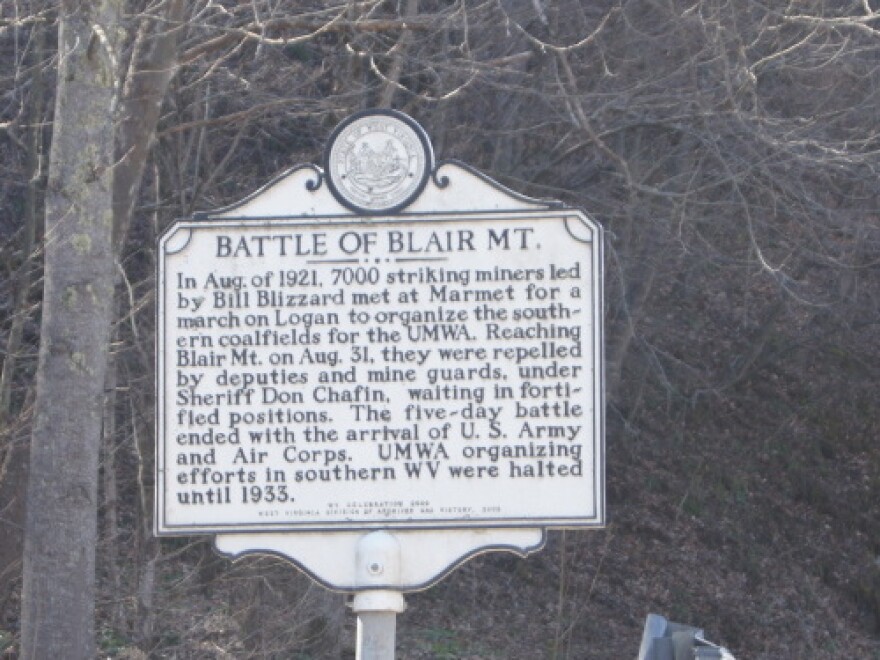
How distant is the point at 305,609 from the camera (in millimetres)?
10695

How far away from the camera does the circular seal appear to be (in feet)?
16.4

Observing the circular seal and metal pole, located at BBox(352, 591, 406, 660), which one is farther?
the circular seal

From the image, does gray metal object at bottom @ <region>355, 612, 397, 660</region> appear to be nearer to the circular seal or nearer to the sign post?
the sign post

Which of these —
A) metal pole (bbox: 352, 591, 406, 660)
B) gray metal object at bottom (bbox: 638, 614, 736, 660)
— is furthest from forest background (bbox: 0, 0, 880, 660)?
gray metal object at bottom (bbox: 638, 614, 736, 660)

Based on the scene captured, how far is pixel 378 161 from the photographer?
505cm

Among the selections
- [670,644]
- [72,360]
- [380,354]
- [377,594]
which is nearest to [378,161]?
[380,354]

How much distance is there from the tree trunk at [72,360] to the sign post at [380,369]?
1398 millimetres

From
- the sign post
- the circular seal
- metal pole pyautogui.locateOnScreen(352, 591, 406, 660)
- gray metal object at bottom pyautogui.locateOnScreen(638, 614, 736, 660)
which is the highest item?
the circular seal

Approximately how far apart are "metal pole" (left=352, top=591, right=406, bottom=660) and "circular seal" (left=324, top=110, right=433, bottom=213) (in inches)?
50.1

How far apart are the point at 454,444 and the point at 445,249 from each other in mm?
647

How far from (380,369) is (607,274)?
854 centimetres

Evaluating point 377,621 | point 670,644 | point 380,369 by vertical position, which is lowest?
point 670,644

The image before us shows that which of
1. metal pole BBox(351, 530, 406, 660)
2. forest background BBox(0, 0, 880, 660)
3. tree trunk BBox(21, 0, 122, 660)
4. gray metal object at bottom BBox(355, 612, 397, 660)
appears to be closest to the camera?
metal pole BBox(351, 530, 406, 660)

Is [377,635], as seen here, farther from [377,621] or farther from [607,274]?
[607,274]
